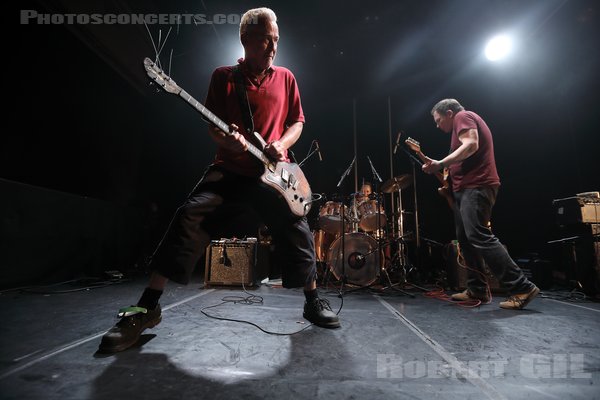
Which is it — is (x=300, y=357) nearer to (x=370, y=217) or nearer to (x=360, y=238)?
(x=360, y=238)

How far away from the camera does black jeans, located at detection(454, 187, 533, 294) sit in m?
2.44

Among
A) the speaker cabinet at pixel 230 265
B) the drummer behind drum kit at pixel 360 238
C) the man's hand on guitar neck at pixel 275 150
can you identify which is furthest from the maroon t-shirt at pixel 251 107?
the speaker cabinet at pixel 230 265

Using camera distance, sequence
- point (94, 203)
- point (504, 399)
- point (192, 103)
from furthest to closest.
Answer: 1. point (94, 203)
2. point (192, 103)
3. point (504, 399)

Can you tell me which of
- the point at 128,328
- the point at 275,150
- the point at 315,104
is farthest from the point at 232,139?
the point at 315,104

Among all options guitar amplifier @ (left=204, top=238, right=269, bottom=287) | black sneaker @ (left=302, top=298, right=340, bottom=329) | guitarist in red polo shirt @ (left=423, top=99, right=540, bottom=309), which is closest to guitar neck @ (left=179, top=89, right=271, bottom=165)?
black sneaker @ (left=302, top=298, right=340, bottom=329)

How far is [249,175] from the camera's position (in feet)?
5.67

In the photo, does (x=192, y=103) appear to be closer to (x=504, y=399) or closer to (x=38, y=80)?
(x=504, y=399)

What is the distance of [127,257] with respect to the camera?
5074 millimetres

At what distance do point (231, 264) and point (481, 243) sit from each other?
2.83m

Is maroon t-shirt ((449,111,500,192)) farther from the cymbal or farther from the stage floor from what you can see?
the stage floor

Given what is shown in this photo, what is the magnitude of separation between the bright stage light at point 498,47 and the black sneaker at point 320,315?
19.5 ft

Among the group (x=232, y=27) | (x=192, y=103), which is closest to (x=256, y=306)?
(x=192, y=103)

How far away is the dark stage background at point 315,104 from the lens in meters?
3.49

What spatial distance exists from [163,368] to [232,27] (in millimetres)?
5516
